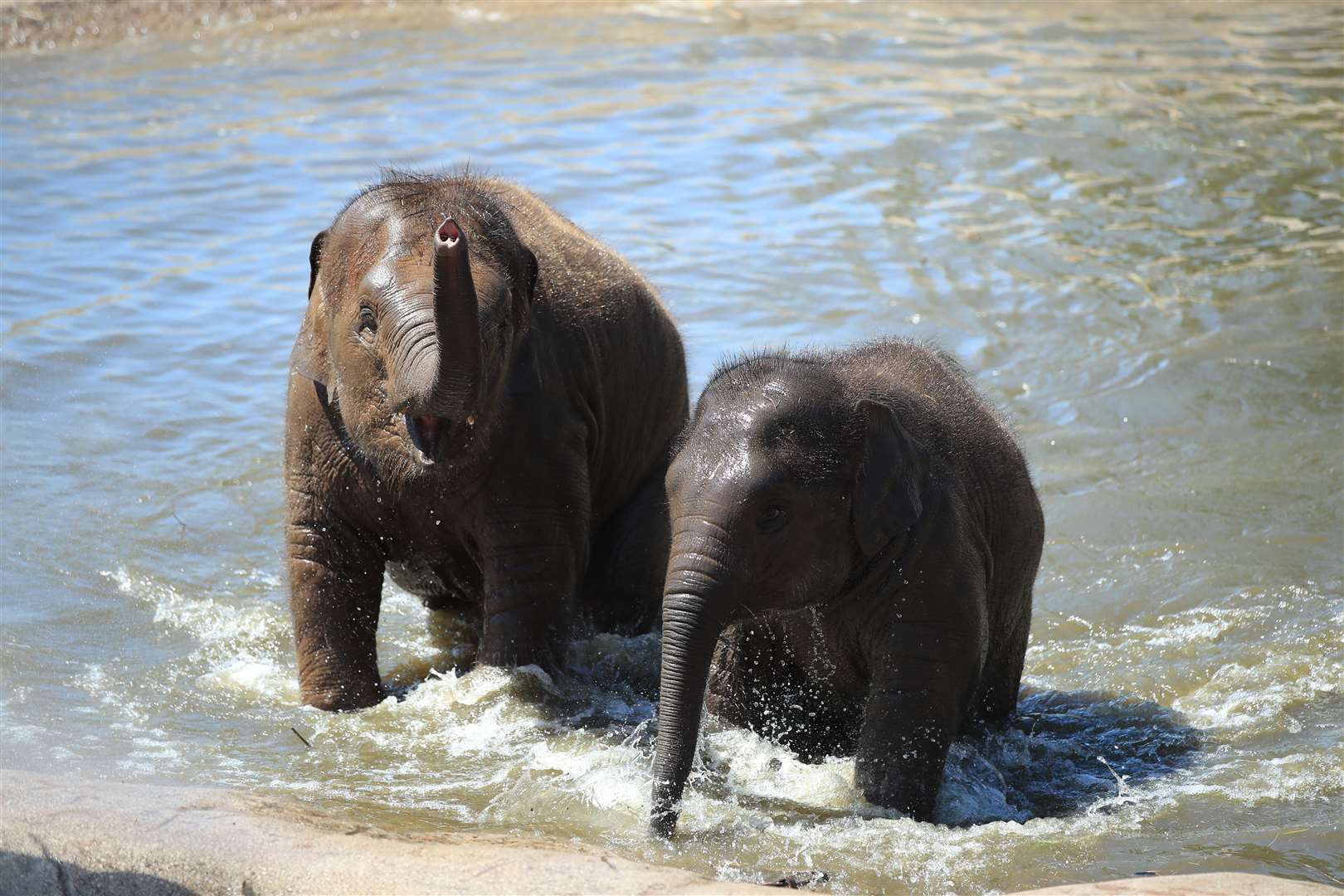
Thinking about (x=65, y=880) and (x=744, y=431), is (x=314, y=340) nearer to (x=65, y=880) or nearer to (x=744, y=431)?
(x=744, y=431)

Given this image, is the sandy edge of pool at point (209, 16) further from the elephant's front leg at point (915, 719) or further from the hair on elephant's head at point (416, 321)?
the elephant's front leg at point (915, 719)

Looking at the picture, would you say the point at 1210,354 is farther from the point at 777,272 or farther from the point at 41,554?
the point at 41,554

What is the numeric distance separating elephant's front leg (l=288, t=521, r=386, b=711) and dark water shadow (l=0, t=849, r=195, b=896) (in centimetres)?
222

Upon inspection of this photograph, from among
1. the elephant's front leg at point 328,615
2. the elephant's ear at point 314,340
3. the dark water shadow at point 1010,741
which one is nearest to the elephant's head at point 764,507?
the dark water shadow at point 1010,741

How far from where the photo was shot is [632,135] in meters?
17.7

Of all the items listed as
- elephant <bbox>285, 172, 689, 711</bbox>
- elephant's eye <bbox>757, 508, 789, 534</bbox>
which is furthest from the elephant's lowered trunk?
elephant <bbox>285, 172, 689, 711</bbox>

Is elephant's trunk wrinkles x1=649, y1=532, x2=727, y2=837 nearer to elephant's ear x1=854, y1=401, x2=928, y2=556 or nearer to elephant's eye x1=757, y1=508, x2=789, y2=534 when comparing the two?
elephant's eye x1=757, y1=508, x2=789, y2=534

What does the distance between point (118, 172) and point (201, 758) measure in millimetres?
10901

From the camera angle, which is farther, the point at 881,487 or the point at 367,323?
the point at 367,323

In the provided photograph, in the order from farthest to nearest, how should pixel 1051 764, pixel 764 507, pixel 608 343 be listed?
pixel 608 343 → pixel 1051 764 → pixel 764 507

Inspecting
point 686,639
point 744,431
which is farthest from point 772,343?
point 686,639

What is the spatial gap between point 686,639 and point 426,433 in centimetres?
146

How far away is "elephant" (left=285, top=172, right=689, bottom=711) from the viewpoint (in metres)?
6.07

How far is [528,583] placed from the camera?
264 inches
